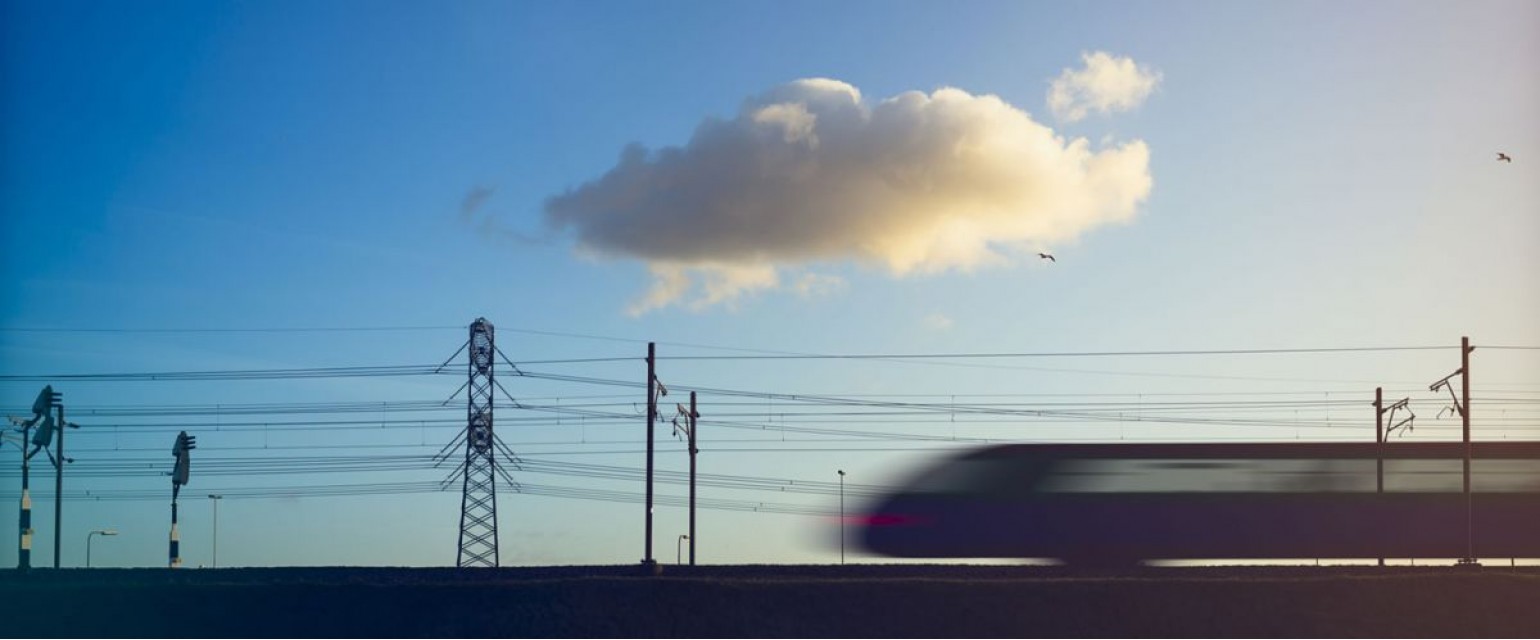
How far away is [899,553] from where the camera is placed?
1686 inches

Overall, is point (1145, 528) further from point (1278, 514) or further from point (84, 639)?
point (84, 639)

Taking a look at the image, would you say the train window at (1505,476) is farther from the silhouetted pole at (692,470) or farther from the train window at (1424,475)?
the silhouetted pole at (692,470)

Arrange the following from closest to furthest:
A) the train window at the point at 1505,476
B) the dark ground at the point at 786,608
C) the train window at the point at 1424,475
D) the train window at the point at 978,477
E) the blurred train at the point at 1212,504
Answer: the dark ground at the point at 786,608, the blurred train at the point at 1212,504, the train window at the point at 978,477, the train window at the point at 1424,475, the train window at the point at 1505,476

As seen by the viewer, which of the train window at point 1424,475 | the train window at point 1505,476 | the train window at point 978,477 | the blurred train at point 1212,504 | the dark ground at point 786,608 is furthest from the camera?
the train window at point 1505,476

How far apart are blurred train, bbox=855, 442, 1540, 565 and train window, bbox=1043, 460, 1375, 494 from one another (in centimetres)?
3

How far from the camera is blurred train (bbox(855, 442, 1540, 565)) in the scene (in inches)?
1651

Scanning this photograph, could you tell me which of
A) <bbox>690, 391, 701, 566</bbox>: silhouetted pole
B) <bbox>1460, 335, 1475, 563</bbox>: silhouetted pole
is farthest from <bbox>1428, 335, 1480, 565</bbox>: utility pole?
<bbox>690, 391, 701, 566</bbox>: silhouetted pole

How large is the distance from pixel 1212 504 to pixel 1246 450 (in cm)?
197

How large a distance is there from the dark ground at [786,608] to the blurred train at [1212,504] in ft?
28.2

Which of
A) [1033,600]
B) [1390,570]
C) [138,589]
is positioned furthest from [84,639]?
[1390,570]

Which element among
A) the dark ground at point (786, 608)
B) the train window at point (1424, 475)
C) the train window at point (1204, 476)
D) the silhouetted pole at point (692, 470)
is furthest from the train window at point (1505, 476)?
the silhouetted pole at point (692, 470)

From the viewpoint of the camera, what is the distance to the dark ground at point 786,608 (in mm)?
31438

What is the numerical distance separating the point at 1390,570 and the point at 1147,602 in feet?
26.3

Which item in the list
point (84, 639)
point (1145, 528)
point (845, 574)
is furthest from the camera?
point (1145, 528)
